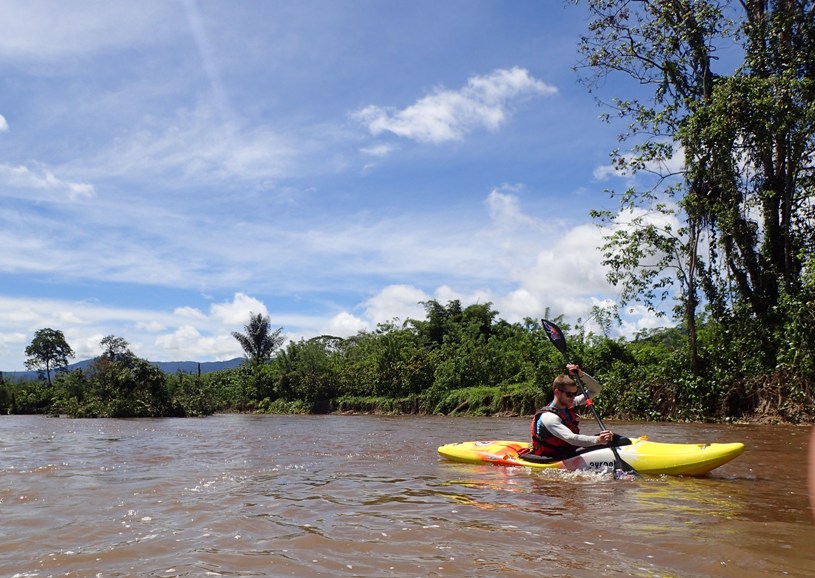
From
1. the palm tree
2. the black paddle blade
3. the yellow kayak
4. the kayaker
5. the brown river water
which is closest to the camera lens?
the brown river water

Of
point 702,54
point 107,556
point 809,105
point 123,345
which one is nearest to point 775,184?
point 809,105

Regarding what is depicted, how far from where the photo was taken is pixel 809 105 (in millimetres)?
11977

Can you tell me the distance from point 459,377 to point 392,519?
60.8ft

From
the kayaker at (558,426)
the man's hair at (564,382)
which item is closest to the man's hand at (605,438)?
the kayaker at (558,426)

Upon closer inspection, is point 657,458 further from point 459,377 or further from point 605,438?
point 459,377

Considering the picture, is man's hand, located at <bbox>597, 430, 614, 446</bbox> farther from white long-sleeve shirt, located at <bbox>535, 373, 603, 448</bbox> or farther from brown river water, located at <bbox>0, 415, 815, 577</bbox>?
brown river water, located at <bbox>0, 415, 815, 577</bbox>

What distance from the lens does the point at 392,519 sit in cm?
429

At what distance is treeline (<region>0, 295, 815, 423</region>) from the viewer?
12867 mm

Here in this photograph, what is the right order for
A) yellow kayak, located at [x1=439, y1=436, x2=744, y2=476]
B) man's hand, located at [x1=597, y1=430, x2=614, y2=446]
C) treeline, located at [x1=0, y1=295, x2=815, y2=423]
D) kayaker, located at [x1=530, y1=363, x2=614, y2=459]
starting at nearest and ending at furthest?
yellow kayak, located at [x1=439, y1=436, x2=744, y2=476] < man's hand, located at [x1=597, y1=430, x2=614, y2=446] < kayaker, located at [x1=530, y1=363, x2=614, y2=459] < treeline, located at [x1=0, y1=295, x2=815, y2=423]

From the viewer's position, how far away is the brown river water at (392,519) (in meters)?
3.15

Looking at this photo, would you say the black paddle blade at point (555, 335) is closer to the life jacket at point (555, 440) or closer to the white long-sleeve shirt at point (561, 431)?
the white long-sleeve shirt at point (561, 431)

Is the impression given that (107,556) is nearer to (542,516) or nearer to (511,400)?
(542,516)

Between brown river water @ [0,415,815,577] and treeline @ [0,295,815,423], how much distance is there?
16.5ft

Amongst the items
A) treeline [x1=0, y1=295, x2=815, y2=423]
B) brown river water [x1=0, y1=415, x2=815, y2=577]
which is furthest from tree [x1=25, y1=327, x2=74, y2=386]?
brown river water [x1=0, y1=415, x2=815, y2=577]
